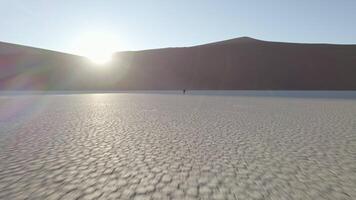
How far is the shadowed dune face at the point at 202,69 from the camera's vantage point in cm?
5225

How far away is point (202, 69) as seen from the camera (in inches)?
2325

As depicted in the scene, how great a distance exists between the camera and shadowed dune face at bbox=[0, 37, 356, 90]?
52.2m

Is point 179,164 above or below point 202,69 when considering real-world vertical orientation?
below

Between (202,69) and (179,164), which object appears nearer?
(179,164)

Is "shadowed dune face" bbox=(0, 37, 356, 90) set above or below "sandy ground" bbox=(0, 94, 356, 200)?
above

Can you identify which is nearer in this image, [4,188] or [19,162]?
[4,188]

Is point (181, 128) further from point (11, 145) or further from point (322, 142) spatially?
point (11, 145)

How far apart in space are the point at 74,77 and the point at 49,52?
622 inches

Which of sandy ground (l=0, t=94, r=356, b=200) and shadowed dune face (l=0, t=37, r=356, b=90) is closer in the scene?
sandy ground (l=0, t=94, r=356, b=200)

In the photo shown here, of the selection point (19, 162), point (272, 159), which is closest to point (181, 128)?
point (272, 159)

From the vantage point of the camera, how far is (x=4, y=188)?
3.06 metres

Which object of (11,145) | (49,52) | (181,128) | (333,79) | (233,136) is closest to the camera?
(11,145)

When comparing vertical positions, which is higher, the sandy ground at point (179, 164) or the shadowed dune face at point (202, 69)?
the shadowed dune face at point (202, 69)

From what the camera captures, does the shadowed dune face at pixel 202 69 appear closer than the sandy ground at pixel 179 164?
No
